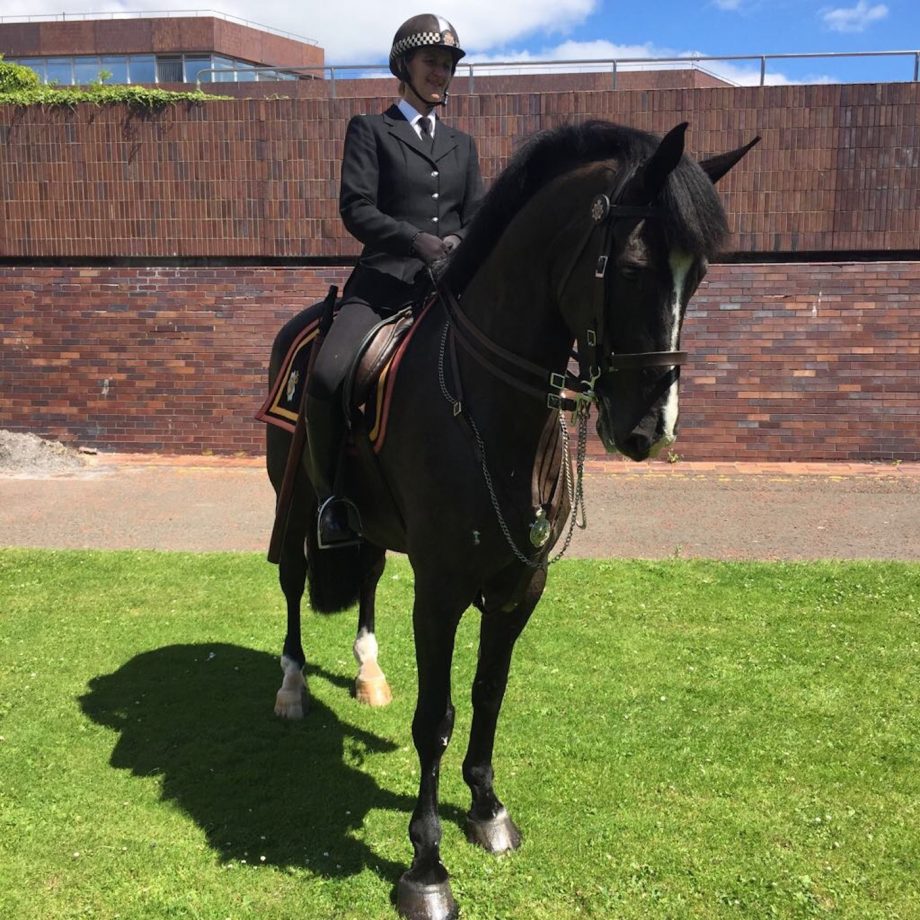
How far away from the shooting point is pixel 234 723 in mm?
4492

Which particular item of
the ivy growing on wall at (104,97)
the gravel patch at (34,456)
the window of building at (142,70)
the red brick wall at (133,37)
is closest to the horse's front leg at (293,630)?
the gravel patch at (34,456)

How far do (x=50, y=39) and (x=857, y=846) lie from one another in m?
39.6

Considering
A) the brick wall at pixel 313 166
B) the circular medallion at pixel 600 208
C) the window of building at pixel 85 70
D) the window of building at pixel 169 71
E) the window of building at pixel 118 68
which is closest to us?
the circular medallion at pixel 600 208

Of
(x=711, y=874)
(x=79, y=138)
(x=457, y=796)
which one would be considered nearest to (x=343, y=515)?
(x=457, y=796)

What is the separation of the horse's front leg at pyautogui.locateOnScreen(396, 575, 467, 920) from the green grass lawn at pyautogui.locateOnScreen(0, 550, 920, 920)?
0.45 ft

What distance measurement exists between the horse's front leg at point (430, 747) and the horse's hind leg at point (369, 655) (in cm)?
146

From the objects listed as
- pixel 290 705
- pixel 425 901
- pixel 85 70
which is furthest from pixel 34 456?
pixel 85 70

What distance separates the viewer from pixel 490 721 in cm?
355

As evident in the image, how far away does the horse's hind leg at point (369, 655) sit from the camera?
15.5 feet

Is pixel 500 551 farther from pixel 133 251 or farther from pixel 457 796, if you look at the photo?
pixel 133 251

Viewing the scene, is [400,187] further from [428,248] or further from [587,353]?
[587,353]

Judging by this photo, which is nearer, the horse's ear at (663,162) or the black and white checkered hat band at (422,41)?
the horse's ear at (663,162)

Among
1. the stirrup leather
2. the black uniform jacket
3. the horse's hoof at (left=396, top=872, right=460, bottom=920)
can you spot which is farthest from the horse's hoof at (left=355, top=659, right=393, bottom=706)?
the black uniform jacket

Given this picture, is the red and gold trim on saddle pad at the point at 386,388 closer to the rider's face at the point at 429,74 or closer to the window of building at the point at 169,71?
the rider's face at the point at 429,74
